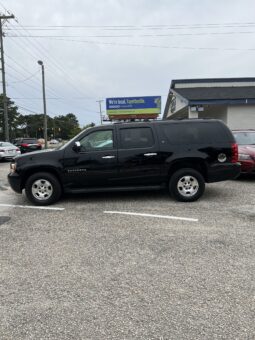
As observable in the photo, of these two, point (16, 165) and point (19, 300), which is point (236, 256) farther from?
point (16, 165)

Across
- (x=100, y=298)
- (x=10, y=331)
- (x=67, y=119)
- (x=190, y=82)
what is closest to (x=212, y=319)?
(x=100, y=298)

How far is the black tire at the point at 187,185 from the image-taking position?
7035 millimetres

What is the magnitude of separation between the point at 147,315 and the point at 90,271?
1.10 metres

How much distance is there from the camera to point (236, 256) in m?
4.08

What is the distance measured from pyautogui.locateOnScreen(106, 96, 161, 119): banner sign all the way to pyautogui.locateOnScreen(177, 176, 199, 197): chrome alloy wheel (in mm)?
27594

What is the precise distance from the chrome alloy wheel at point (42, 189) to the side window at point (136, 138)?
6.16 feet

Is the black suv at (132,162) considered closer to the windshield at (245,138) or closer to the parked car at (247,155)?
the parked car at (247,155)

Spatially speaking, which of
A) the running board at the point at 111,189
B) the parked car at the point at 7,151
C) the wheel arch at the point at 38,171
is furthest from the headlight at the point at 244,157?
the parked car at the point at 7,151

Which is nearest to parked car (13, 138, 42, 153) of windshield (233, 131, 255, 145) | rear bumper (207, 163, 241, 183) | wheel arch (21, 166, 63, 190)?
windshield (233, 131, 255, 145)

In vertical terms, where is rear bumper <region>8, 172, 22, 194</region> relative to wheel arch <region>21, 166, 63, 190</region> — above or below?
below

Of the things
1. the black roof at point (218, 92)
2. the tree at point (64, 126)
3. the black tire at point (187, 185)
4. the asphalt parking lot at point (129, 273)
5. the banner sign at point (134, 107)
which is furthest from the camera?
the tree at point (64, 126)

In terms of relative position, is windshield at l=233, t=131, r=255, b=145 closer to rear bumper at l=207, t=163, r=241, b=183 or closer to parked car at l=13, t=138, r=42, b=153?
rear bumper at l=207, t=163, r=241, b=183

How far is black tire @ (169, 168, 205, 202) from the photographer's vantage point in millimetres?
7035

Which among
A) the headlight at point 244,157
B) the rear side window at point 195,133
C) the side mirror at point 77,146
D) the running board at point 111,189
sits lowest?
the running board at point 111,189
